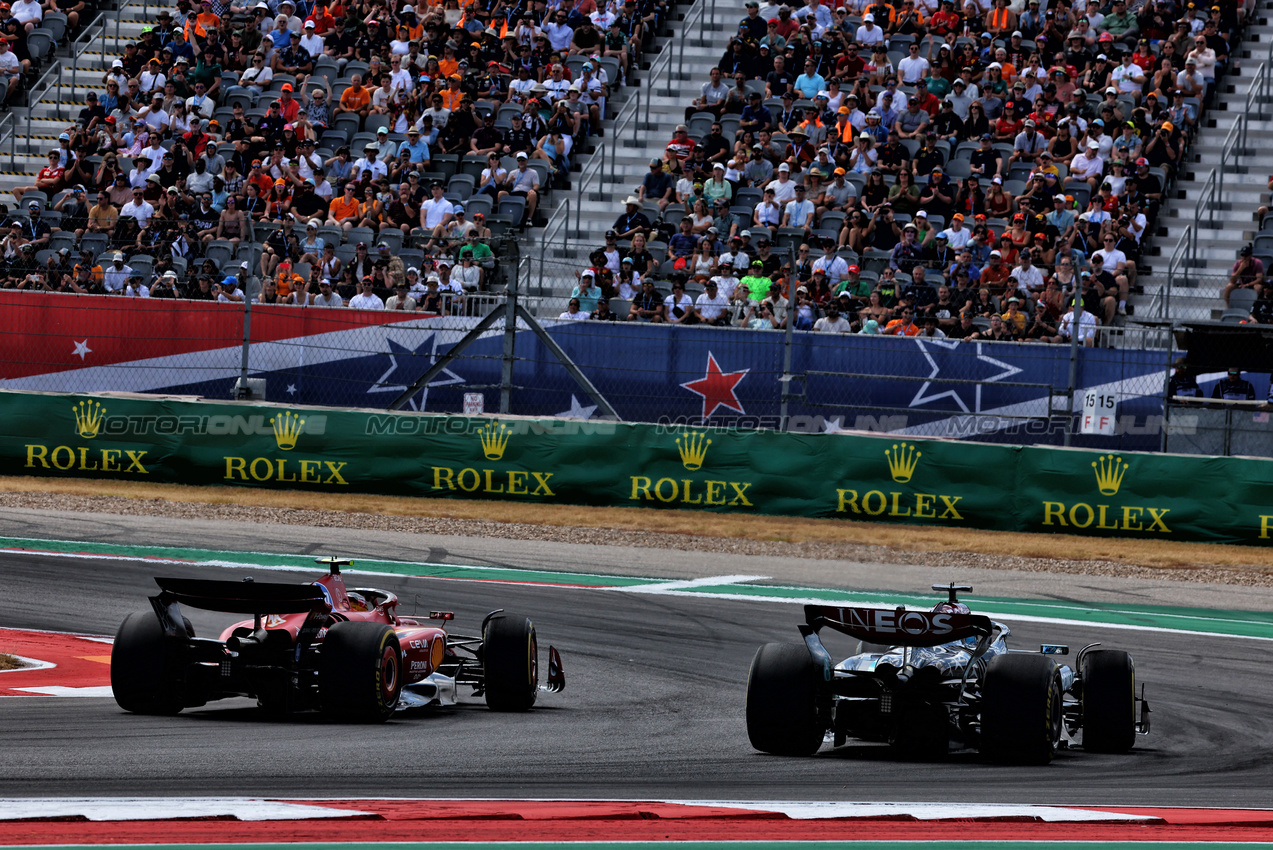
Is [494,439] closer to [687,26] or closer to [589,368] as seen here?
[589,368]

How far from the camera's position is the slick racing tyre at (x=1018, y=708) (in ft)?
27.4

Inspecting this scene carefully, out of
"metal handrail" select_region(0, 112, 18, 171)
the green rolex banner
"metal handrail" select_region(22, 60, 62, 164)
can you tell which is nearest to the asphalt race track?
the green rolex banner

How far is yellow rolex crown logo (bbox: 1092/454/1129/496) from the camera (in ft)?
59.1

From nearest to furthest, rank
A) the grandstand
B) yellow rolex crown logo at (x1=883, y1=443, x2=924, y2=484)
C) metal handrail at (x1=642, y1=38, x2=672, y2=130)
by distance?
yellow rolex crown logo at (x1=883, y1=443, x2=924, y2=484) < the grandstand < metal handrail at (x1=642, y1=38, x2=672, y2=130)

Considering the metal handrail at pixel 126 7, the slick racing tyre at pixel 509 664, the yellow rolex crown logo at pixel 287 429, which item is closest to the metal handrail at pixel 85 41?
the metal handrail at pixel 126 7

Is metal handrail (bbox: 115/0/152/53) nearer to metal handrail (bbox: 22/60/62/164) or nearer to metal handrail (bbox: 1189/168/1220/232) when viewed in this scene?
metal handrail (bbox: 22/60/62/164)

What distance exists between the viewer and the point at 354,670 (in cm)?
908

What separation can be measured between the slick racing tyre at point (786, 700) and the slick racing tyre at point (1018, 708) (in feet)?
2.81

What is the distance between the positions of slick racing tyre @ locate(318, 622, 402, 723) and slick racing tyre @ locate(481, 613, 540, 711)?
111cm

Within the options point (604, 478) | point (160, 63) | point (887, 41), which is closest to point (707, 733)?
point (604, 478)

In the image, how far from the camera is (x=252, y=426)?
19.8 metres

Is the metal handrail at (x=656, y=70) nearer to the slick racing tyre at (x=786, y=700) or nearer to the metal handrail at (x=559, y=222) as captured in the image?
the metal handrail at (x=559, y=222)

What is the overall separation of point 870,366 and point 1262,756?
1018cm

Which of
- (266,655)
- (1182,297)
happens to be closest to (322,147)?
(1182,297)
